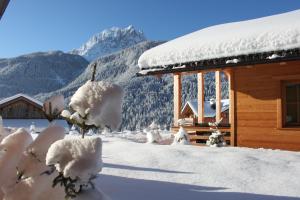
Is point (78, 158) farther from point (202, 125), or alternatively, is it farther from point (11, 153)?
point (202, 125)

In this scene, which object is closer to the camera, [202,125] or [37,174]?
[37,174]

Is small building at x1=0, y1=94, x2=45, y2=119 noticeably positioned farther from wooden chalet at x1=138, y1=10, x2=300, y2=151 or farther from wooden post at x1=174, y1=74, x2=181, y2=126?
wooden chalet at x1=138, y1=10, x2=300, y2=151

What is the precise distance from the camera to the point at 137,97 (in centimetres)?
10900

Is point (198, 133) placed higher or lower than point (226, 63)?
lower

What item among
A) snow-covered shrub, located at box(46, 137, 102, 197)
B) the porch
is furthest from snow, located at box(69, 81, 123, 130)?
the porch

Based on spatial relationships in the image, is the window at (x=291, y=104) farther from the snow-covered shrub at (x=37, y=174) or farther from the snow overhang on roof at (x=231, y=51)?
the snow-covered shrub at (x=37, y=174)

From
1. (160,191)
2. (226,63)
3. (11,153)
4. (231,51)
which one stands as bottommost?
(160,191)

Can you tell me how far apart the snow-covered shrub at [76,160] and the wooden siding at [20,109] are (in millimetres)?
25272

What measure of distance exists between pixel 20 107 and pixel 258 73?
2038cm

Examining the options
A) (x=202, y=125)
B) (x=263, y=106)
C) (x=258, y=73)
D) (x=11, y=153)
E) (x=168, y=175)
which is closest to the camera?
(x=11, y=153)

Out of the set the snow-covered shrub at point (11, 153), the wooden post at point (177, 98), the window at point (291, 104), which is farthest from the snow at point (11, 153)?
the wooden post at point (177, 98)

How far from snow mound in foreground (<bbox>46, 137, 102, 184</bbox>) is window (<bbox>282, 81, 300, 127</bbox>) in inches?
338

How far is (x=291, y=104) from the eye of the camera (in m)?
9.65

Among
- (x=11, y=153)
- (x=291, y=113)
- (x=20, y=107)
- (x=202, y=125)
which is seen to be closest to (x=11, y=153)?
(x=11, y=153)
